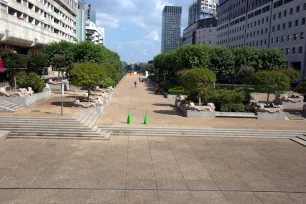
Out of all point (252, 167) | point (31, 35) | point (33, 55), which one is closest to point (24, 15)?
point (31, 35)

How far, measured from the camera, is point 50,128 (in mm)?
18766

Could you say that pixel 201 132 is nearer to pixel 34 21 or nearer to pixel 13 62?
pixel 13 62

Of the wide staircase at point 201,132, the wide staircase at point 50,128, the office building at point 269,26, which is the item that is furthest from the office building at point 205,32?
the wide staircase at point 50,128

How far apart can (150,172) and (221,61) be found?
1660 inches

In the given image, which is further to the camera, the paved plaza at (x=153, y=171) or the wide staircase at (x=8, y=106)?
the wide staircase at (x=8, y=106)

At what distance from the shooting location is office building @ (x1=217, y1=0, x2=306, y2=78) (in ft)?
206

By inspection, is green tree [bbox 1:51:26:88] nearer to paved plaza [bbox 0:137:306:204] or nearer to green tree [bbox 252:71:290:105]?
paved plaza [bbox 0:137:306:204]

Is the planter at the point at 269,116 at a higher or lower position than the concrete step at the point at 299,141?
higher

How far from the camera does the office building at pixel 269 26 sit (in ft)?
206

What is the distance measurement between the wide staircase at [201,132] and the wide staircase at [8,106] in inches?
347

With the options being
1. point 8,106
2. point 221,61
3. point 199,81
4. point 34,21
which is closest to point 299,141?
point 199,81

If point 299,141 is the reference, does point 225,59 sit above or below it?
above

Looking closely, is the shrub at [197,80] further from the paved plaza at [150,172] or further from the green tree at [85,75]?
the paved plaza at [150,172]

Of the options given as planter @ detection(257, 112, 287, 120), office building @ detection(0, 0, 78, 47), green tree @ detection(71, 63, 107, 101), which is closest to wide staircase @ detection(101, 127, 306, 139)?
planter @ detection(257, 112, 287, 120)
